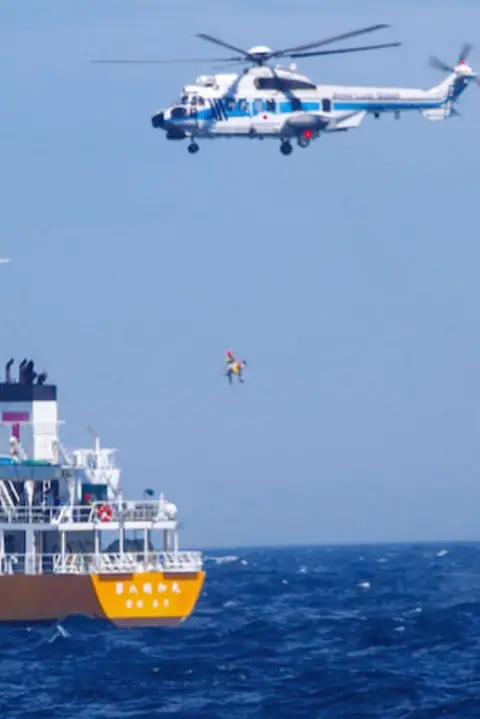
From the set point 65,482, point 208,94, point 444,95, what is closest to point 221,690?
point 65,482

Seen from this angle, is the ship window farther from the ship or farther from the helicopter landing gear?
the ship

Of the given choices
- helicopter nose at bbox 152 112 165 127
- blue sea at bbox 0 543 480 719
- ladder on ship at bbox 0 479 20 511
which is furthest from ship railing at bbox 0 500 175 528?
helicopter nose at bbox 152 112 165 127

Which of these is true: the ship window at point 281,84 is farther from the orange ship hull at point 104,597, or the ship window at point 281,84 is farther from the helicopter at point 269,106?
the orange ship hull at point 104,597

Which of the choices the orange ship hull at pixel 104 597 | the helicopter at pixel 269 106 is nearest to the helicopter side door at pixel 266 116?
the helicopter at pixel 269 106

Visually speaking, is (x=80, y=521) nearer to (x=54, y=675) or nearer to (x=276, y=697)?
(x=54, y=675)

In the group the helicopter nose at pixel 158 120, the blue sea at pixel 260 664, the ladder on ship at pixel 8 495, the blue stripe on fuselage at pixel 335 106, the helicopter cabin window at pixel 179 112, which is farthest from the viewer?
the blue stripe on fuselage at pixel 335 106
